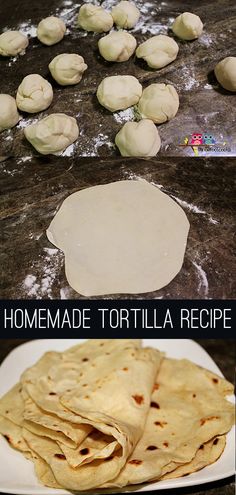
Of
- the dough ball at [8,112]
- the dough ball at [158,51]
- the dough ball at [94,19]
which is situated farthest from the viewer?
the dough ball at [94,19]

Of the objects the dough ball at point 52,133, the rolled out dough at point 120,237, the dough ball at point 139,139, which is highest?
the dough ball at point 52,133

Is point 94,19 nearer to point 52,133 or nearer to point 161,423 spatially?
point 52,133

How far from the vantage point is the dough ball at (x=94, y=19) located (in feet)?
8.36

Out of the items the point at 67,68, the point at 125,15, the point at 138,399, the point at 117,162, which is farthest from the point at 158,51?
the point at 138,399

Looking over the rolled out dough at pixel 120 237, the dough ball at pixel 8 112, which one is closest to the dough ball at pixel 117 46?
the dough ball at pixel 8 112

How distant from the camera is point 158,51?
2.44 metres

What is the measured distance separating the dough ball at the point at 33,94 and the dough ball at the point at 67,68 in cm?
7

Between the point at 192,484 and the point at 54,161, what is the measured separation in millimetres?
1344

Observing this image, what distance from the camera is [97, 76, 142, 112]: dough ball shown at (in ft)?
7.63

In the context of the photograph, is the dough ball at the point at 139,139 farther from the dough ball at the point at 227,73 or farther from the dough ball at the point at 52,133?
the dough ball at the point at 227,73

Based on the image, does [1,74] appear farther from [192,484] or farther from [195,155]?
[192,484]

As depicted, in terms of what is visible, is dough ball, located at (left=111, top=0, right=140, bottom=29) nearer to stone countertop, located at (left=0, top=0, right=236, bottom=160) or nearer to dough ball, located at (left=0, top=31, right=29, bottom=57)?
stone countertop, located at (left=0, top=0, right=236, bottom=160)

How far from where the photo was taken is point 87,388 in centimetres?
191

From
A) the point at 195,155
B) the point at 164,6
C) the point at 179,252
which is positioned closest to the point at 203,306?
the point at 179,252
